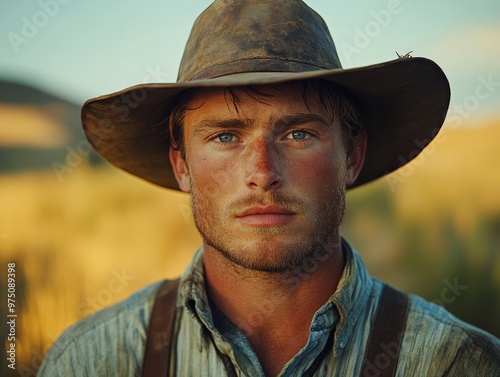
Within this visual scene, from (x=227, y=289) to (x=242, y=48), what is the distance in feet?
3.43

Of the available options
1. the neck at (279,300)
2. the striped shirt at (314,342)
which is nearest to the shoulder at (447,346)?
the striped shirt at (314,342)

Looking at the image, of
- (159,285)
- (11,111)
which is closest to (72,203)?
(11,111)

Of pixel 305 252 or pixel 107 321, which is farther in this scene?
pixel 107 321

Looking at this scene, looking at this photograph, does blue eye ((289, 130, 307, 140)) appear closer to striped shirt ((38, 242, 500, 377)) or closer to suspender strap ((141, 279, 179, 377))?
striped shirt ((38, 242, 500, 377))

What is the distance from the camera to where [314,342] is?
2578 millimetres

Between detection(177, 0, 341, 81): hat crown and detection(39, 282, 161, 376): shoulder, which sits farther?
detection(39, 282, 161, 376): shoulder

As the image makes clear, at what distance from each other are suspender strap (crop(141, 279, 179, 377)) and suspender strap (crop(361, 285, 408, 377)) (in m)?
0.81

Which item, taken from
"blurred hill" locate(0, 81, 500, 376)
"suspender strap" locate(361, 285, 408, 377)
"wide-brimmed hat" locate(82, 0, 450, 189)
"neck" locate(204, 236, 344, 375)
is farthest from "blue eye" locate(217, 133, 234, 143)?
"blurred hill" locate(0, 81, 500, 376)

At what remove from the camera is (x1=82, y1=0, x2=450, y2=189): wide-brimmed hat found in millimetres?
2572

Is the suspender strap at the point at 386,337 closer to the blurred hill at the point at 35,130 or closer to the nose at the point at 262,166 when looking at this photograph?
the nose at the point at 262,166

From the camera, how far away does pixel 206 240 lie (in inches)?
110

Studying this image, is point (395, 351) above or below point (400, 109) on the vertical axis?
below

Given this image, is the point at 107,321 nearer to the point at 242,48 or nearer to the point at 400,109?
the point at 242,48

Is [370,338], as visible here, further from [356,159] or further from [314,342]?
[356,159]
